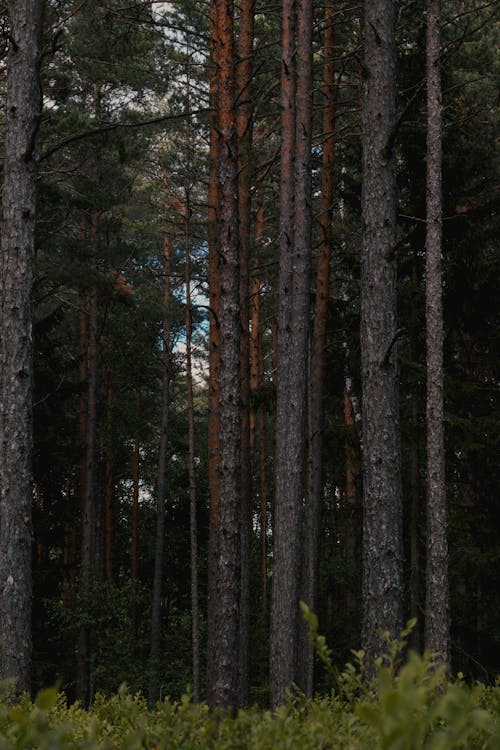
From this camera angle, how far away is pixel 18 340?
8445mm

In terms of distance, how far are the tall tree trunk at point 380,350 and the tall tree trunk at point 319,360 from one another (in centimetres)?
657

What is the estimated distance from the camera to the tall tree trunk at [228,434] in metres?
9.13

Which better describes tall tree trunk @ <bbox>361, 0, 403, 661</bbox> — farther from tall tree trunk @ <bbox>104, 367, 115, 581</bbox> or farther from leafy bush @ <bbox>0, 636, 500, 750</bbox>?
tall tree trunk @ <bbox>104, 367, 115, 581</bbox>

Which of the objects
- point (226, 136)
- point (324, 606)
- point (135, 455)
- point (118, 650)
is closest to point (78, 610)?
point (118, 650)

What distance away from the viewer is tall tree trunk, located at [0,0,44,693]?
8.08 metres

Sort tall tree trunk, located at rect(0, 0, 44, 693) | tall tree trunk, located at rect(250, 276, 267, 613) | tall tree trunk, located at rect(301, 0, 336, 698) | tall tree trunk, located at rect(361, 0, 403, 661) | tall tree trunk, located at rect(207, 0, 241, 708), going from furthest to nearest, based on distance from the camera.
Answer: tall tree trunk, located at rect(250, 276, 267, 613)
tall tree trunk, located at rect(301, 0, 336, 698)
tall tree trunk, located at rect(207, 0, 241, 708)
tall tree trunk, located at rect(0, 0, 44, 693)
tall tree trunk, located at rect(361, 0, 403, 661)

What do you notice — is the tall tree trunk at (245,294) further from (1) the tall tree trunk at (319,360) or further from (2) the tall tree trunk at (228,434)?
(2) the tall tree trunk at (228,434)

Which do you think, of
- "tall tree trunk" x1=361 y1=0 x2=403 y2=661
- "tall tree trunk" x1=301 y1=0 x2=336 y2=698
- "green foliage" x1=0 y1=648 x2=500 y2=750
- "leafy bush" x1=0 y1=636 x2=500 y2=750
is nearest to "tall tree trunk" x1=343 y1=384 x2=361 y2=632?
"tall tree trunk" x1=301 y1=0 x2=336 y2=698

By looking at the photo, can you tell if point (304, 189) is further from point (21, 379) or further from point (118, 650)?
point (118, 650)

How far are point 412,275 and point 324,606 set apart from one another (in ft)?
33.2

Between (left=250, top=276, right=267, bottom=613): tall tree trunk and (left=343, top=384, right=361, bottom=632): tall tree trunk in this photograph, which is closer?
(left=343, top=384, right=361, bottom=632): tall tree trunk

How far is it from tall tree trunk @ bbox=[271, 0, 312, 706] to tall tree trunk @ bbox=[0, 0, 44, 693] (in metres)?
3.80

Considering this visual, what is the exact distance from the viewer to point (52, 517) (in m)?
19.0

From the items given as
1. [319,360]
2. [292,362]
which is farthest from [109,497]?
[292,362]
